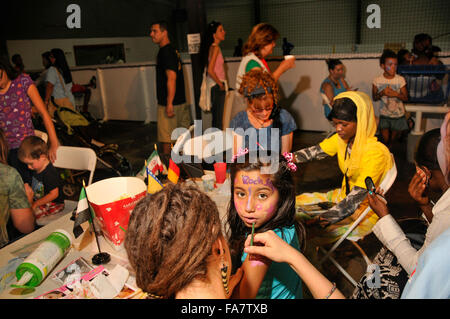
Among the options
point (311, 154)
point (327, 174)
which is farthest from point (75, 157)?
point (327, 174)

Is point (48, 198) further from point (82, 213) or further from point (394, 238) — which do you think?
point (394, 238)

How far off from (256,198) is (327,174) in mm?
3250

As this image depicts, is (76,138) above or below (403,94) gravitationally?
below

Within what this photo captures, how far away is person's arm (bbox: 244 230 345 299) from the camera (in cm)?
98

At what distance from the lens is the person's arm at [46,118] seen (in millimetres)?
2738

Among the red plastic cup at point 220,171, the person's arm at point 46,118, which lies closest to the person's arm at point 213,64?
the person's arm at point 46,118

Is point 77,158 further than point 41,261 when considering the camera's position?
Yes

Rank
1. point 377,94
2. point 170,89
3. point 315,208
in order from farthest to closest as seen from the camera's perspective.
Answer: point 377,94 < point 170,89 < point 315,208

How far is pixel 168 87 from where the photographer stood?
3725mm

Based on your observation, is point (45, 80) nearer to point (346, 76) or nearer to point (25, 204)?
point (25, 204)

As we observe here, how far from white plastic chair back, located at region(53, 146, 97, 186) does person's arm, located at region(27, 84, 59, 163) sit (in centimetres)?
6

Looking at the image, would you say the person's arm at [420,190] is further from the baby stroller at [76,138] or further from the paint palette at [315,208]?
the baby stroller at [76,138]

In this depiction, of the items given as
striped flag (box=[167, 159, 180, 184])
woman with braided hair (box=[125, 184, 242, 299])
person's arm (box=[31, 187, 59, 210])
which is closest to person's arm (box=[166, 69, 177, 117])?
person's arm (box=[31, 187, 59, 210])
